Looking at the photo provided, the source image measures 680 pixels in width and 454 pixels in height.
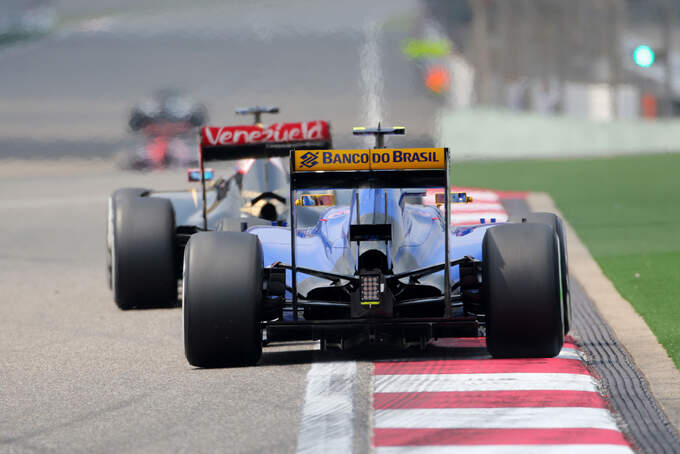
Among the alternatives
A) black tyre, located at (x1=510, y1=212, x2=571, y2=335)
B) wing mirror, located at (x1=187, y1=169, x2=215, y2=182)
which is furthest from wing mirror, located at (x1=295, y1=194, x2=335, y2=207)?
wing mirror, located at (x1=187, y1=169, x2=215, y2=182)

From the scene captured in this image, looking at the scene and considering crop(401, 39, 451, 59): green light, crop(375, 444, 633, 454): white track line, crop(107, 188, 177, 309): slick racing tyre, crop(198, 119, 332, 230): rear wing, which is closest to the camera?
crop(375, 444, 633, 454): white track line

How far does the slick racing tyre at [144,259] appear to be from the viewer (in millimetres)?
12000

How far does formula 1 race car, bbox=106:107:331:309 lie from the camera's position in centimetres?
1201

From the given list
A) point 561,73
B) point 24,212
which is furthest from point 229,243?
point 561,73

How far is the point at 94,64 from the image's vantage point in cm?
7131

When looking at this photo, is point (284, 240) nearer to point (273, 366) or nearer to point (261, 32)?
point (273, 366)

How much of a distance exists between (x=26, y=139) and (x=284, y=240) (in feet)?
128

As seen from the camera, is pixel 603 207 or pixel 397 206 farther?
pixel 603 207

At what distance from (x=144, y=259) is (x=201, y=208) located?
1129 millimetres

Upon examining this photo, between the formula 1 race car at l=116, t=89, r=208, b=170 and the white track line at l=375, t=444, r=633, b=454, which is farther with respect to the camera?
the formula 1 race car at l=116, t=89, r=208, b=170

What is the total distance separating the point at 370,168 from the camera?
352 inches

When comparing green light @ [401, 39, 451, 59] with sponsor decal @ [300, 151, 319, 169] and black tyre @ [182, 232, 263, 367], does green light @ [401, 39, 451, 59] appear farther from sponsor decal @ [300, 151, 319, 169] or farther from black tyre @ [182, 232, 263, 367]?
black tyre @ [182, 232, 263, 367]

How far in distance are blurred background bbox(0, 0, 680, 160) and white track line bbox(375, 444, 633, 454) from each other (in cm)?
2552

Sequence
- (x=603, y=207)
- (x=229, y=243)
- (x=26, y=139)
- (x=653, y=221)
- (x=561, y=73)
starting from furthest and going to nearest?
(x=26, y=139), (x=561, y=73), (x=603, y=207), (x=653, y=221), (x=229, y=243)
